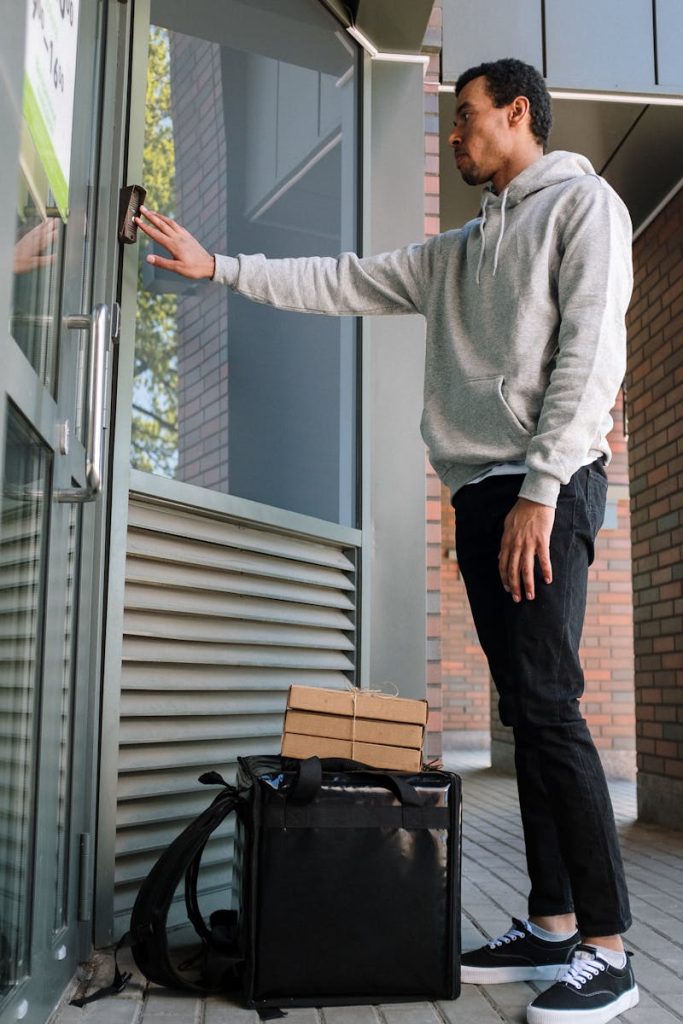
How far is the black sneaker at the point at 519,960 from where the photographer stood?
2.26 metres

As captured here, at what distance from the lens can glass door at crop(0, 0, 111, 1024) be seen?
5.06 feet

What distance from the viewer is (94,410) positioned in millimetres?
1871

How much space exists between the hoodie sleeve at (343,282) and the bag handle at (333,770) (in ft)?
3.67

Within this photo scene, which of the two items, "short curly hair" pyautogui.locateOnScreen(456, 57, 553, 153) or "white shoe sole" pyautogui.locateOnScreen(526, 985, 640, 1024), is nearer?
"white shoe sole" pyautogui.locateOnScreen(526, 985, 640, 1024)

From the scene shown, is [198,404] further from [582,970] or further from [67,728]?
[582,970]

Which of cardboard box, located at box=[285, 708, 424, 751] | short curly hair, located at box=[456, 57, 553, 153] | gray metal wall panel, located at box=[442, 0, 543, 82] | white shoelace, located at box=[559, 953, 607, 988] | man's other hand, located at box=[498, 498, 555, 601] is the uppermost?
gray metal wall panel, located at box=[442, 0, 543, 82]

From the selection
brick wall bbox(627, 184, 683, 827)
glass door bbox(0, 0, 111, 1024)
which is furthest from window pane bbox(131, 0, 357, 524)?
brick wall bbox(627, 184, 683, 827)

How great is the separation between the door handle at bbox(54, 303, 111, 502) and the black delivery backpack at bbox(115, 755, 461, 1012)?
656 mm

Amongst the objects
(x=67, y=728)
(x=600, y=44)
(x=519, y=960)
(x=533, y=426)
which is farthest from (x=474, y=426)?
(x=600, y=44)

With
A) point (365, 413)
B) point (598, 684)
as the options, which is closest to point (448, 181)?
point (365, 413)

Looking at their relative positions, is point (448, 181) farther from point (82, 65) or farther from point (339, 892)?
point (339, 892)

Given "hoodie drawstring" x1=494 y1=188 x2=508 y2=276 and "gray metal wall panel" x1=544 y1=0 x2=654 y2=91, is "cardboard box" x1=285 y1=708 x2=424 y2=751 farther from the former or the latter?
"gray metal wall panel" x1=544 y1=0 x2=654 y2=91

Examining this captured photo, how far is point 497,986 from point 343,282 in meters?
1.65

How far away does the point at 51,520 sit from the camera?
1838 mm
